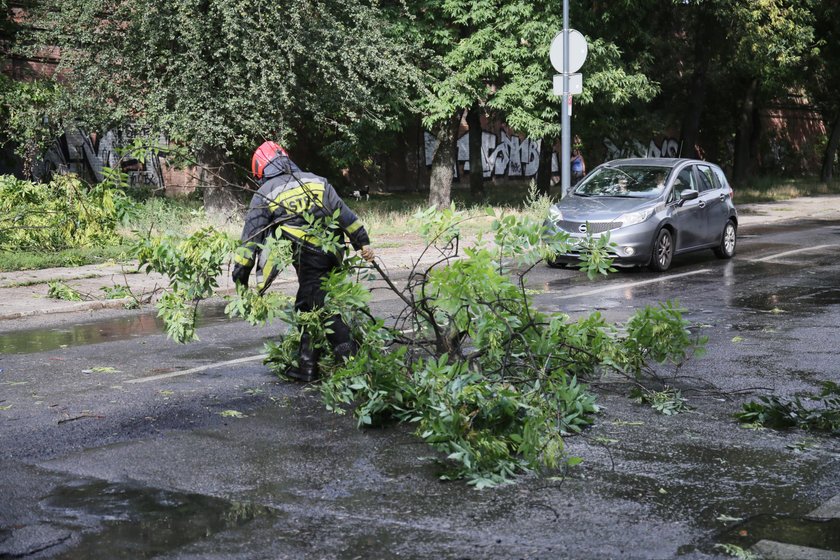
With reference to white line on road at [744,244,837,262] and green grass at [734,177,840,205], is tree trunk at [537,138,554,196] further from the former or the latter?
white line on road at [744,244,837,262]

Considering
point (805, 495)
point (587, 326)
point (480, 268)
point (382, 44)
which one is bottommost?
point (805, 495)

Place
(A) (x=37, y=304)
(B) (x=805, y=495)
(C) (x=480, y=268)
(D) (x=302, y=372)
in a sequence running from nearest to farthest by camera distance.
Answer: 1. (B) (x=805, y=495)
2. (C) (x=480, y=268)
3. (D) (x=302, y=372)
4. (A) (x=37, y=304)

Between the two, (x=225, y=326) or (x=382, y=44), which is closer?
(x=225, y=326)

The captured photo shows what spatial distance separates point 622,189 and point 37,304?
358 inches

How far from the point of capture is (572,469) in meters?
5.87

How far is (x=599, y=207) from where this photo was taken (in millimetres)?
16281

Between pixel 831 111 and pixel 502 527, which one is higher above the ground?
pixel 831 111

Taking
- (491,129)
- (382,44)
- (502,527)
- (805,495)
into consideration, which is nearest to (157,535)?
(502,527)

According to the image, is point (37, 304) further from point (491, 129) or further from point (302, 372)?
point (491, 129)

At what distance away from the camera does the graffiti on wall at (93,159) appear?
94.4 feet

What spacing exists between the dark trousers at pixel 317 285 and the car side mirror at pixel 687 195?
9844 mm

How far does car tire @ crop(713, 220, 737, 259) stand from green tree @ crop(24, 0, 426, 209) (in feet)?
25.4

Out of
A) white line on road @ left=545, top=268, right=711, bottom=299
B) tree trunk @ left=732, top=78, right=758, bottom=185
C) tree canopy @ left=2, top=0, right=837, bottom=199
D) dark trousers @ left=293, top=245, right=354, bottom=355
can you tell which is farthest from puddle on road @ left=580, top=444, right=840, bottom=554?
tree trunk @ left=732, top=78, right=758, bottom=185

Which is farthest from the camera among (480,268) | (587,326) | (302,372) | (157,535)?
(302,372)
